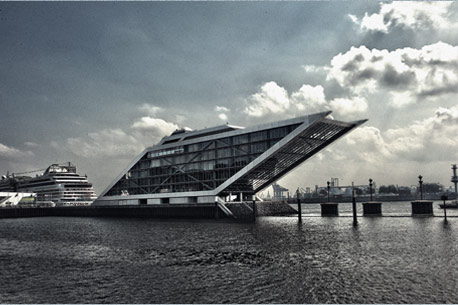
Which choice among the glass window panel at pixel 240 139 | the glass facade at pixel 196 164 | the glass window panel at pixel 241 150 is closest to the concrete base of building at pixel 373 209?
the glass facade at pixel 196 164

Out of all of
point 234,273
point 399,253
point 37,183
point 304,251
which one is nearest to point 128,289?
point 234,273

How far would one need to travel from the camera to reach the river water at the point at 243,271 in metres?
20.2

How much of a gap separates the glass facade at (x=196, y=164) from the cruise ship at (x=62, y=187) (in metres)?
54.7

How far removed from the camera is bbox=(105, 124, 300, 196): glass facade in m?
81.5

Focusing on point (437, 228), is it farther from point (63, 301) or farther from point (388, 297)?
point (63, 301)

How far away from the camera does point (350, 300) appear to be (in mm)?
18922

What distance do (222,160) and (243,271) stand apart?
203 ft

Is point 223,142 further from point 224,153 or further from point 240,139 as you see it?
point 240,139

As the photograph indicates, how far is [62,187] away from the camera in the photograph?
160125 mm

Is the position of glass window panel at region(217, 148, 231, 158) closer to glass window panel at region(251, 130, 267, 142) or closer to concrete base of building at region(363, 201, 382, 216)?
glass window panel at region(251, 130, 267, 142)

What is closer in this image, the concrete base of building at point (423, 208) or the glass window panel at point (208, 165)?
the concrete base of building at point (423, 208)

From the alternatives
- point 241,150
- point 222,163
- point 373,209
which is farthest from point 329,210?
point 222,163

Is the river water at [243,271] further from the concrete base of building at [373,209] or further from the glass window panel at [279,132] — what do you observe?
the glass window panel at [279,132]

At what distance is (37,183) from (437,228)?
16619 cm
